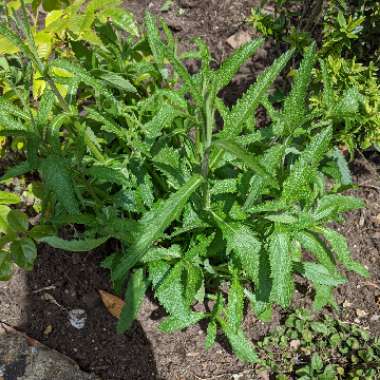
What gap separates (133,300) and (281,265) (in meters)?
0.88

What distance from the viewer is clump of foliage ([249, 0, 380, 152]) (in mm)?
2402

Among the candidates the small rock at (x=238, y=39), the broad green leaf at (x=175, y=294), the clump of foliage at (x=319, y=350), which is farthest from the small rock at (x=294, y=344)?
the small rock at (x=238, y=39)

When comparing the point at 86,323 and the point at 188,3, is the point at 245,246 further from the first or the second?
the point at 188,3

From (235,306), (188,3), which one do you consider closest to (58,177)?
(235,306)

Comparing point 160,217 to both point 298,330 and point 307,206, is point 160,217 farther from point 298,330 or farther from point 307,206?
point 298,330

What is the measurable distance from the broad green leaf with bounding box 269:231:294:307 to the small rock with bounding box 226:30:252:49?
222 cm

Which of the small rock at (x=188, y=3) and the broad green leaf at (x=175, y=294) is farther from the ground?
the small rock at (x=188, y=3)

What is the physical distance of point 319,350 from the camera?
2.77 metres

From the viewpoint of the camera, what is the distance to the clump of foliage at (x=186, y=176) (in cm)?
172

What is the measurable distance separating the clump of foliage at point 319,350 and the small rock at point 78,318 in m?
1.02

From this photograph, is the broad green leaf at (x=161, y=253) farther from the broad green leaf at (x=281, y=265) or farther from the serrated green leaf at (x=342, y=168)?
the serrated green leaf at (x=342, y=168)

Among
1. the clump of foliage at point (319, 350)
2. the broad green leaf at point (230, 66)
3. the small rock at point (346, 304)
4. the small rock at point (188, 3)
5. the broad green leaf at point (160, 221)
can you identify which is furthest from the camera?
the small rock at point (188, 3)

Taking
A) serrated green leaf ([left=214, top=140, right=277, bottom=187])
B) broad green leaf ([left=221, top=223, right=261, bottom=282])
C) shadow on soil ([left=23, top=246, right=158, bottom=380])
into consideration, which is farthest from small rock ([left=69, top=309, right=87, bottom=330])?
serrated green leaf ([left=214, top=140, right=277, bottom=187])

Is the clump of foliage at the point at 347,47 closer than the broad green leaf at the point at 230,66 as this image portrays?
No
